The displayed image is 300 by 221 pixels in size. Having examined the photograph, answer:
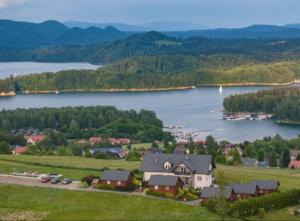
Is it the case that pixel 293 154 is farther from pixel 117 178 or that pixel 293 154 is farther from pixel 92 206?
pixel 92 206

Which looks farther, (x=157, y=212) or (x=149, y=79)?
(x=149, y=79)

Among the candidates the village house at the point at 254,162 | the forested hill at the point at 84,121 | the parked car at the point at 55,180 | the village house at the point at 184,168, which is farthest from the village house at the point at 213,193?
the forested hill at the point at 84,121

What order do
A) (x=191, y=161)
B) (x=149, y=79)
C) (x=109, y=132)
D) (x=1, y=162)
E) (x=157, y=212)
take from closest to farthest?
(x=157, y=212), (x=191, y=161), (x=1, y=162), (x=109, y=132), (x=149, y=79)

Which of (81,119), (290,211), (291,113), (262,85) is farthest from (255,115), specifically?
(290,211)

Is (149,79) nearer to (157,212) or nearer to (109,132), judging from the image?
(109,132)

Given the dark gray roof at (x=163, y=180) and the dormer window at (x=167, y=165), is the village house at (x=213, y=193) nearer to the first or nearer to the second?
the dark gray roof at (x=163, y=180)
